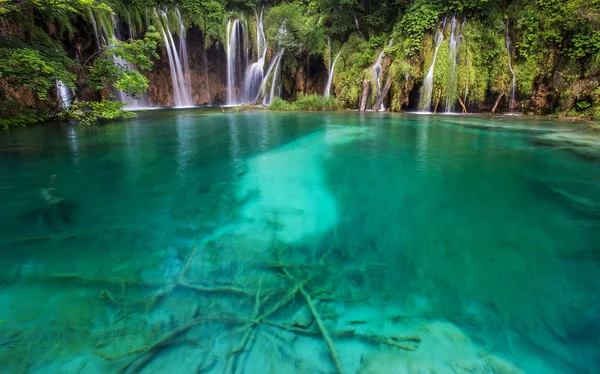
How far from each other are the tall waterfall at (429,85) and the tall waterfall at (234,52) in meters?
14.6

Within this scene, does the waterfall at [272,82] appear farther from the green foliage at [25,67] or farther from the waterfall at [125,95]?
the green foliage at [25,67]

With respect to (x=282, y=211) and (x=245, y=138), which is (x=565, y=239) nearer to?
(x=282, y=211)

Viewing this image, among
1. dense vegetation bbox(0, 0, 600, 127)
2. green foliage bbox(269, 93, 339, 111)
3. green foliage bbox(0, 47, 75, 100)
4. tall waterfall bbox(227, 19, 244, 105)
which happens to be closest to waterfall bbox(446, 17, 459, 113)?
dense vegetation bbox(0, 0, 600, 127)

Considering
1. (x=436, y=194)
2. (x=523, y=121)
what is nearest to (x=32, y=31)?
(x=436, y=194)

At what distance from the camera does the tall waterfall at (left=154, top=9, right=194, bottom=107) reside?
766 inches

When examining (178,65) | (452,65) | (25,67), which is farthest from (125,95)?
(452,65)

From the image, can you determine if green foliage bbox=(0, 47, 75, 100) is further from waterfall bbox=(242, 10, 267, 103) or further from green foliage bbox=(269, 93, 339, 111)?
waterfall bbox=(242, 10, 267, 103)

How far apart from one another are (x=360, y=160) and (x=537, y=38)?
12.5m

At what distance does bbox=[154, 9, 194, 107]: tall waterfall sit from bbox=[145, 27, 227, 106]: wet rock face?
0.86 meters

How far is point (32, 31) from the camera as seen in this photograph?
1080cm

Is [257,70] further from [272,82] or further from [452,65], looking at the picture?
[452,65]

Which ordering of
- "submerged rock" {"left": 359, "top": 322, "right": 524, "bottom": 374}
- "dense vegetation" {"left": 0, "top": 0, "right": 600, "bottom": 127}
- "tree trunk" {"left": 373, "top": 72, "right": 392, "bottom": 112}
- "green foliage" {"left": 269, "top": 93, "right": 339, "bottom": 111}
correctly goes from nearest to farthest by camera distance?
"submerged rock" {"left": 359, "top": 322, "right": 524, "bottom": 374}, "dense vegetation" {"left": 0, "top": 0, "right": 600, "bottom": 127}, "tree trunk" {"left": 373, "top": 72, "right": 392, "bottom": 112}, "green foliage" {"left": 269, "top": 93, "right": 339, "bottom": 111}

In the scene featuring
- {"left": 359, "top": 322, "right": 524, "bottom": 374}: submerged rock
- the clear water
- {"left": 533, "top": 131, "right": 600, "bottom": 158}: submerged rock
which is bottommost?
{"left": 359, "top": 322, "right": 524, "bottom": 374}: submerged rock

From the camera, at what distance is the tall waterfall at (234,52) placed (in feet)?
71.9
